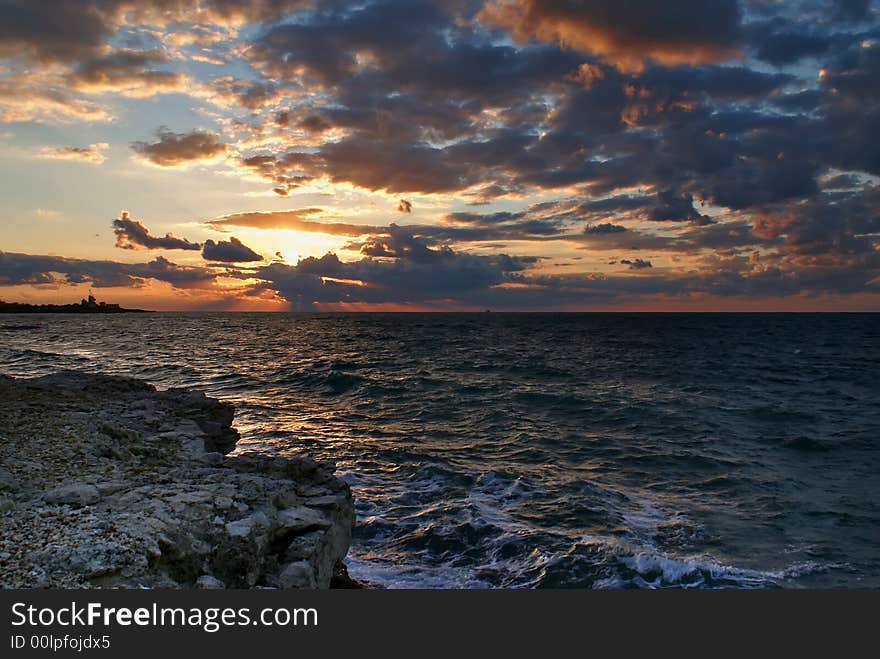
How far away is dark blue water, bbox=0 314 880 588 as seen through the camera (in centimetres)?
1131

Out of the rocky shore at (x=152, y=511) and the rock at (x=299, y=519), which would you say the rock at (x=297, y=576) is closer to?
the rocky shore at (x=152, y=511)

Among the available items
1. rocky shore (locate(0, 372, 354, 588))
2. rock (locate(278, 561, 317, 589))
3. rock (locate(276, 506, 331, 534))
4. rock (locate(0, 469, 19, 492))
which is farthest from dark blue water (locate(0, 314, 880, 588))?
rock (locate(0, 469, 19, 492))

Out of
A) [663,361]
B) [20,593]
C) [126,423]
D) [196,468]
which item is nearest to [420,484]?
[196,468]

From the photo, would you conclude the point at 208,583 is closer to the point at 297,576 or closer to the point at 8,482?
the point at 297,576

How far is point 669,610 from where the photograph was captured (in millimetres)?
5555

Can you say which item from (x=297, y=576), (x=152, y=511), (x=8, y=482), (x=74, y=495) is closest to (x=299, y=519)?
(x=297, y=576)

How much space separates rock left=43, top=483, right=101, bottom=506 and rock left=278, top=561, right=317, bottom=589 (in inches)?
132

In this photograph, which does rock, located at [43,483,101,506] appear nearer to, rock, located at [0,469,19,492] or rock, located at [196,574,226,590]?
rock, located at [0,469,19,492]

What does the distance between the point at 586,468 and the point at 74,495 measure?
15569 mm

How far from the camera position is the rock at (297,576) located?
746 cm

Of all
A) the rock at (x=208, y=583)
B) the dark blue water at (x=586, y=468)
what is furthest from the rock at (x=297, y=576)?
the dark blue water at (x=586, y=468)

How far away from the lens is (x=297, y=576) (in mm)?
7555

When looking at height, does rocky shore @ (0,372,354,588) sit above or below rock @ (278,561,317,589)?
above

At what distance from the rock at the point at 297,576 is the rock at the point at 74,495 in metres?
3.35
